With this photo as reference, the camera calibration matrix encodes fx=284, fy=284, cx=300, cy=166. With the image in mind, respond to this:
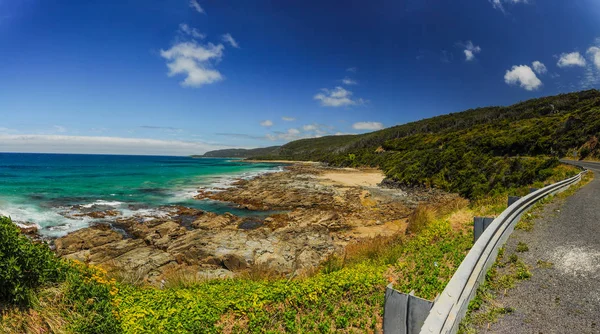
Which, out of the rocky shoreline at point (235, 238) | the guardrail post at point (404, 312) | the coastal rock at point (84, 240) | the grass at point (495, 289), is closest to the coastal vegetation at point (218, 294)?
the grass at point (495, 289)

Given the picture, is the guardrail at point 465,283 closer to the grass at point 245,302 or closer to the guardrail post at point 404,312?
the guardrail post at point 404,312

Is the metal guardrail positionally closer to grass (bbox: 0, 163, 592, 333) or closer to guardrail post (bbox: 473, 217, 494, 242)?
guardrail post (bbox: 473, 217, 494, 242)

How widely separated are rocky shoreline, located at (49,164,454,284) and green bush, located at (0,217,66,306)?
3.13 m

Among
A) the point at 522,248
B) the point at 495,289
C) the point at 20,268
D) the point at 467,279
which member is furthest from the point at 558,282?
A: the point at 20,268

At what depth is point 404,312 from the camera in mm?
3699

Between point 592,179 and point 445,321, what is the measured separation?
59.6ft

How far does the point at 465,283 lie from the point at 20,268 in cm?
689

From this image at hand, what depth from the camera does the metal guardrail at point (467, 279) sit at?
9.49 ft

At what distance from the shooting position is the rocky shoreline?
436 inches

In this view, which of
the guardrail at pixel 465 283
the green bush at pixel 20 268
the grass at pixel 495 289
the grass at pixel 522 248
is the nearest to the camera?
the guardrail at pixel 465 283

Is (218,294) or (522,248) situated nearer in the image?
(522,248)

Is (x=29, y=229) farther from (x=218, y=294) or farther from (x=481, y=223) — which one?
(x=481, y=223)

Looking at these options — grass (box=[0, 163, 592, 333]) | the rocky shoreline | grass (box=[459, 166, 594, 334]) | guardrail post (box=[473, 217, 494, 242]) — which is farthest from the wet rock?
guardrail post (box=[473, 217, 494, 242])

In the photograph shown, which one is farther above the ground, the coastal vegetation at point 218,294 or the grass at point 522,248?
the grass at point 522,248
